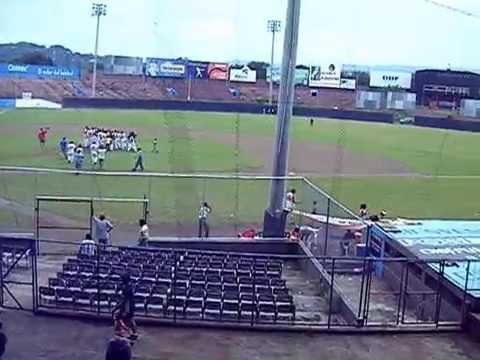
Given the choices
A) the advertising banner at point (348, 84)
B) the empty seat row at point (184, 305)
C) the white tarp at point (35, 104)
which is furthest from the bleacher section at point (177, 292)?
the advertising banner at point (348, 84)

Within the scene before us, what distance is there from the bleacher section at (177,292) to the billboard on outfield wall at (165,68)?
47.0m

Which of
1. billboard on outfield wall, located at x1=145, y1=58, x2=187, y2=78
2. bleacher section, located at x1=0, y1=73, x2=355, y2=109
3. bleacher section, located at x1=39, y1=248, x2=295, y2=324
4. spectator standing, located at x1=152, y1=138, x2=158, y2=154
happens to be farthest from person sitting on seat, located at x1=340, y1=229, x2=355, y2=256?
billboard on outfield wall, located at x1=145, y1=58, x2=187, y2=78

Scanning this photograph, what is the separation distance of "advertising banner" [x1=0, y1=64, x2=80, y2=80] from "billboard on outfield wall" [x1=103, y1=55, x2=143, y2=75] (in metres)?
5.39

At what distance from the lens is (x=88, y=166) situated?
26.3 metres

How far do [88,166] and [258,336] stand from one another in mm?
18338

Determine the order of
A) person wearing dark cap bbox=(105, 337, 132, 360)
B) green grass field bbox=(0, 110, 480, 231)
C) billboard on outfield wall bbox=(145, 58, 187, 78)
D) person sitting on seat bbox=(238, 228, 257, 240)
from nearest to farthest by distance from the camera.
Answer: person wearing dark cap bbox=(105, 337, 132, 360) < person sitting on seat bbox=(238, 228, 257, 240) < green grass field bbox=(0, 110, 480, 231) < billboard on outfield wall bbox=(145, 58, 187, 78)

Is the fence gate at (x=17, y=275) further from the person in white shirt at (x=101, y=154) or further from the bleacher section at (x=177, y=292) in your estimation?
the person in white shirt at (x=101, y=154)

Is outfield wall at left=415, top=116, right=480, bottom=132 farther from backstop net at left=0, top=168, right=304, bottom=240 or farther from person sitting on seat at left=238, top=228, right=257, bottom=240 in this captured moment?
person sitting on seat at left=238, top=228, right=257, bottom=240

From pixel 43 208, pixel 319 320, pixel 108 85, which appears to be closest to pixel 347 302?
pixel 319 320

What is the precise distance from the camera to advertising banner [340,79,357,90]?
58.1 m

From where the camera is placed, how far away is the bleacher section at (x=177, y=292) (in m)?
9.42

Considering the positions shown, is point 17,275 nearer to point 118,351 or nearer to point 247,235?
point 247,235

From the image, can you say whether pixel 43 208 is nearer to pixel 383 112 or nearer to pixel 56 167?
pixel 56 167

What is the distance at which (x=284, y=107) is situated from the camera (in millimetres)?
16406
